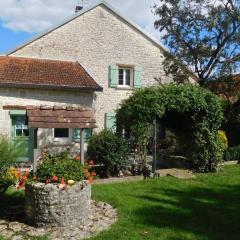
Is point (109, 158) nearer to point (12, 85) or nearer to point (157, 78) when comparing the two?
point (12, 85)

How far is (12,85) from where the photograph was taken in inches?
671

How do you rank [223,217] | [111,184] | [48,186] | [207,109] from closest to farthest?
[48,186], [223,217], [111,184], [207,109]

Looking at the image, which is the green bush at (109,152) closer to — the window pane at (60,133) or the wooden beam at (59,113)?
the wooden beam at (59,113)

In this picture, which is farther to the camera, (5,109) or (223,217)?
(5,109)

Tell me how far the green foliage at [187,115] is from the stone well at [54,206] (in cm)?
585

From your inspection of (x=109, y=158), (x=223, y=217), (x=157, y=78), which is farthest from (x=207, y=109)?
(x=157, y=78)

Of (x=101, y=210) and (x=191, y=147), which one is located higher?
(x=191, y=147)

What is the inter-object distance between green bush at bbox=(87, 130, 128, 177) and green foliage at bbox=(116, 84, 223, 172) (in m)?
0.69

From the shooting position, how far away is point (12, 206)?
9.49m

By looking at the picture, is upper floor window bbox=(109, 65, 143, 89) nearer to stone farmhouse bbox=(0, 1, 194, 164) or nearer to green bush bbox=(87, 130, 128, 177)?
stone farmhouse bbox=(0, 1, 194, 164)

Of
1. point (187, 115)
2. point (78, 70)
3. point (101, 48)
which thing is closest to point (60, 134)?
point (78, 70)

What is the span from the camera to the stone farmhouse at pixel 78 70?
17500 millimetres

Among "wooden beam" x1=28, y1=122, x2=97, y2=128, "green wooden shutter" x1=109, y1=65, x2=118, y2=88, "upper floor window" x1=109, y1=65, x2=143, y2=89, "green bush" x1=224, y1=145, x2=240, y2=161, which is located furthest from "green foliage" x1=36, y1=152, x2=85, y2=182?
"upper floor window" x1=109, y1=65, x2=143, y2=89

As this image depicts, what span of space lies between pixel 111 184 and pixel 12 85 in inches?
278
